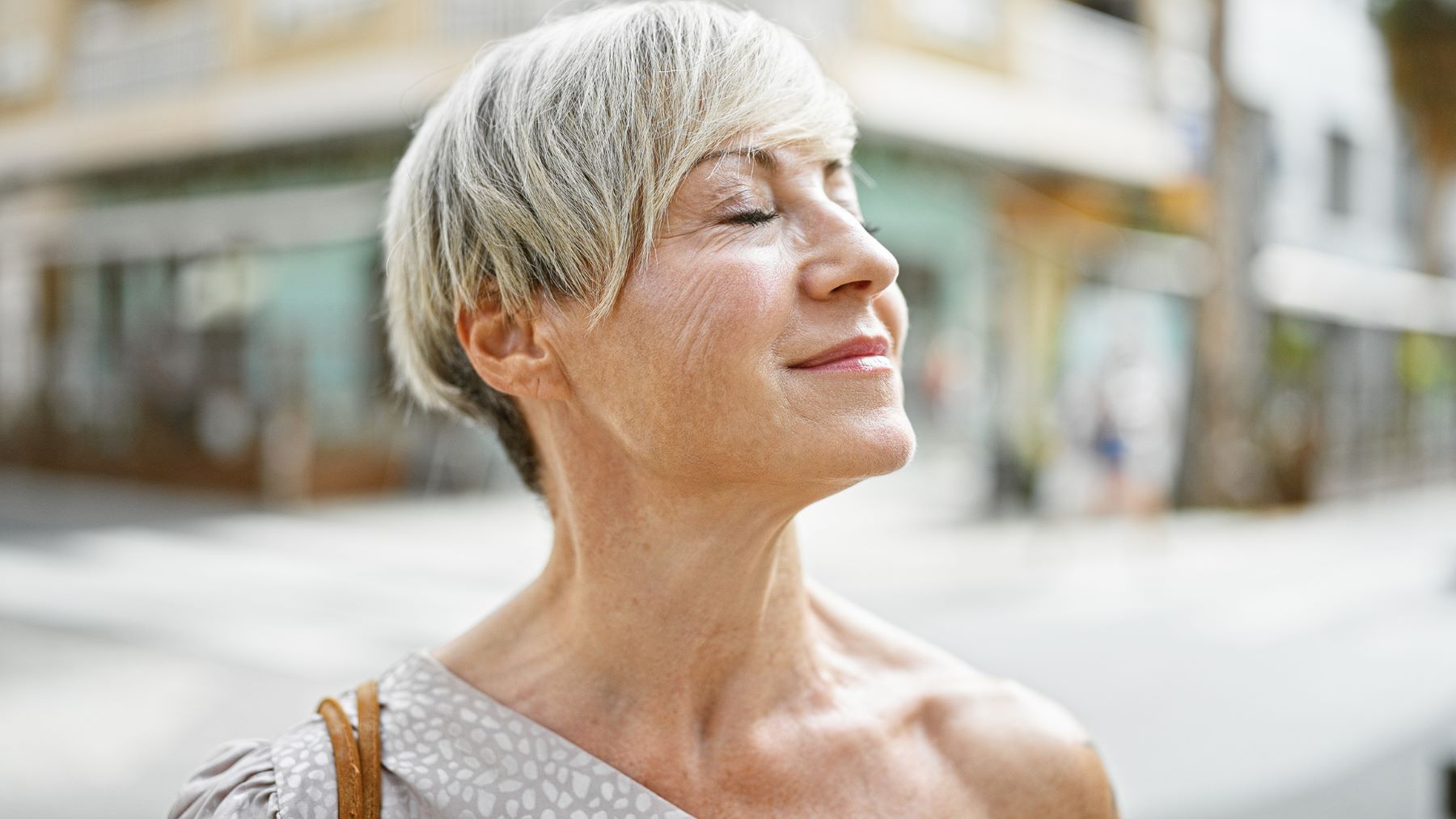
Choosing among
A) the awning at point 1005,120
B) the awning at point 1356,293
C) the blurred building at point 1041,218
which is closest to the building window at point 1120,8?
the blurred building at point 1041,218

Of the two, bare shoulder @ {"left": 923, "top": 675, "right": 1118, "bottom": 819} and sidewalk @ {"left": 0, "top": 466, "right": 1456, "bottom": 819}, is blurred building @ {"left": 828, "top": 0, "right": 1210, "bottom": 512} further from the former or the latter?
bare shoulder @ {"left": 923, "top": 675, "right": 1118, "bottom": 819}

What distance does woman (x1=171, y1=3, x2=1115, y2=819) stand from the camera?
1.25m

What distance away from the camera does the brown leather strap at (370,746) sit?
1.26 m

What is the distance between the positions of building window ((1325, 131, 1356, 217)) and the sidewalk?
13192 mm

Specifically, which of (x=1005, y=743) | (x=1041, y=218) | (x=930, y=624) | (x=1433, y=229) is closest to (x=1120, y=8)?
(x=1041, y=218)

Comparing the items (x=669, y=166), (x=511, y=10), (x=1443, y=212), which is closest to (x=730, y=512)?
(x=669, y=166)

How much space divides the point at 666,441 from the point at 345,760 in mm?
446

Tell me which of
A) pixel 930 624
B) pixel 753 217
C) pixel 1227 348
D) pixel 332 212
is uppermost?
pixel 753 217

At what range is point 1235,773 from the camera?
16.2ft

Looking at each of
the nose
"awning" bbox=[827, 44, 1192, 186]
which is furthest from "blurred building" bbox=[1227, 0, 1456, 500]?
the nose

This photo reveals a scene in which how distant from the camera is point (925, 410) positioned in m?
15.8

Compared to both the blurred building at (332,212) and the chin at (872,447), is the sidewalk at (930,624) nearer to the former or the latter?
the chin at (872,447)

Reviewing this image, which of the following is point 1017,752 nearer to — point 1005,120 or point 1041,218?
point 1005,120

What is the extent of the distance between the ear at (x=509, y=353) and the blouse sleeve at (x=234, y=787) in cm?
45
